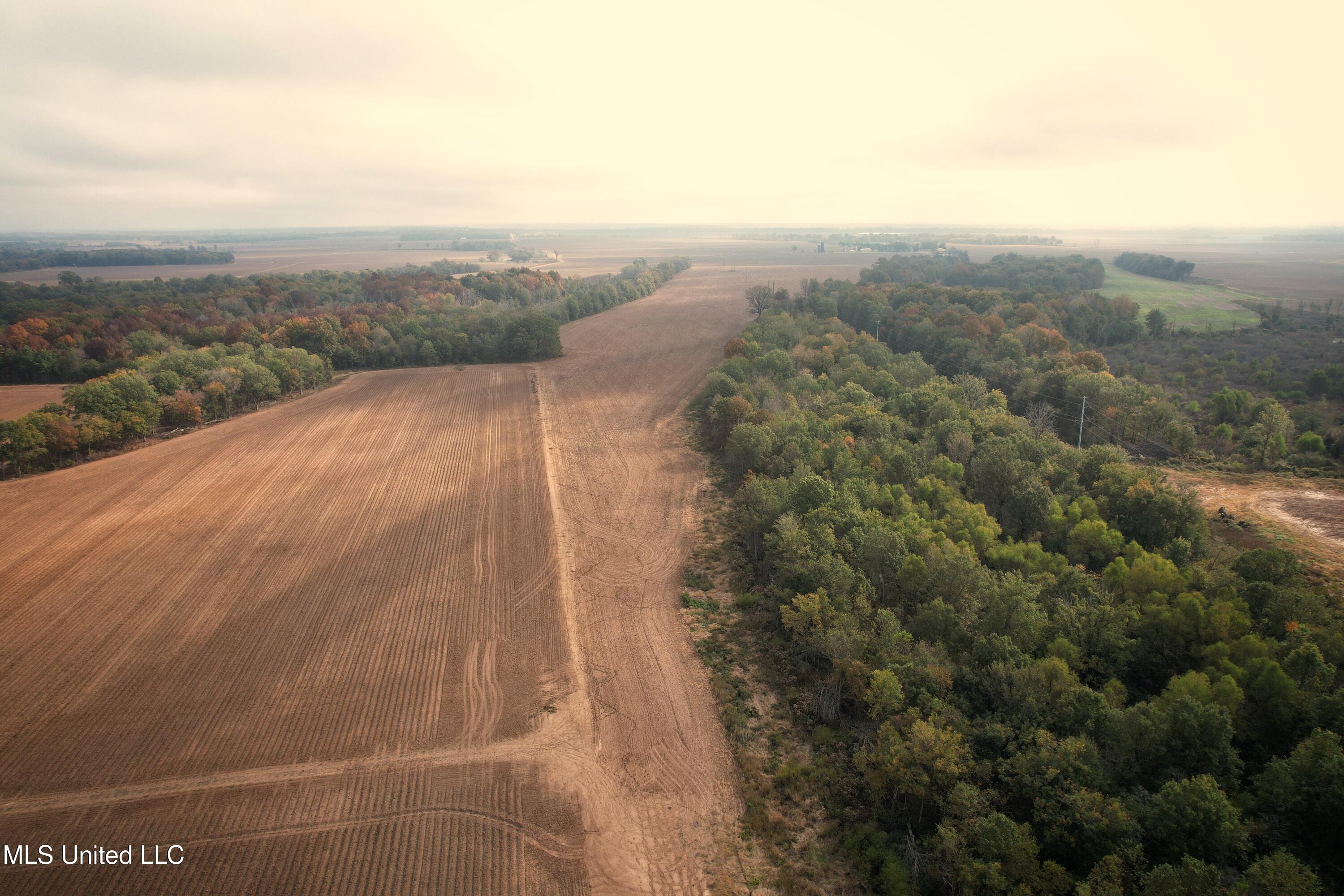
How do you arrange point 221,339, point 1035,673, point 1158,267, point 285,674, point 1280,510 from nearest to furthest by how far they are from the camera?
point 1035,673, point 285,674, point 1280,510, point 221,339, point 1158,267

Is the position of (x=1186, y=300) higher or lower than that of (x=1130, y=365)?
higher

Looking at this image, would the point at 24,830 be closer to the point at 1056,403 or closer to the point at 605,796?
the point at 605,796

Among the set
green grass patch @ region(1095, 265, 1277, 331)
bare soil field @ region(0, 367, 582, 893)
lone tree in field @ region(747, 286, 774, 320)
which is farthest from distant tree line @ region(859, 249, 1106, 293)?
bare soil field @ region(0, 367, 582, 893)

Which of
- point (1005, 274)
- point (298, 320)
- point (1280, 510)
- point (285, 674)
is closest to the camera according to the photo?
point (285, 674)

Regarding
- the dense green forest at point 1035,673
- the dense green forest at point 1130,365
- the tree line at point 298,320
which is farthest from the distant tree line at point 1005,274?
the dense green forest at point 1035,673

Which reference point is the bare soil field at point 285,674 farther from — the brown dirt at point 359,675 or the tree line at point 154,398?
the tree line at point 154,398

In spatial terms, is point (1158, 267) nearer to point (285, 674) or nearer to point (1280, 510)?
point (1280, 510)

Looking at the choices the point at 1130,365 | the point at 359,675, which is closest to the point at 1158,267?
the point at 1130,365

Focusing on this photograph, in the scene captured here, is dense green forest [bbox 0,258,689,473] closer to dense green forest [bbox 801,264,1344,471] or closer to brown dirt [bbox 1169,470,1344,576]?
dense green forest [bbox 801,264,1344,471]
